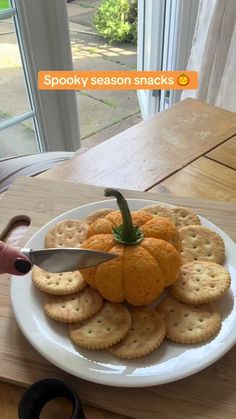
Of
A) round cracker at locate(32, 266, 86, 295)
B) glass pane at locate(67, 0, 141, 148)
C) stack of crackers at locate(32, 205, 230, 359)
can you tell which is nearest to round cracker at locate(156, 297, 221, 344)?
stack of crackers at locate(32, 205, 230, 359)

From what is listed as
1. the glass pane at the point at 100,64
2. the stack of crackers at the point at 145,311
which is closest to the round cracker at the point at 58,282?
the stack of crackers at the point at 145,311

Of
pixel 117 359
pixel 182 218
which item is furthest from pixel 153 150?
pixel 117 359

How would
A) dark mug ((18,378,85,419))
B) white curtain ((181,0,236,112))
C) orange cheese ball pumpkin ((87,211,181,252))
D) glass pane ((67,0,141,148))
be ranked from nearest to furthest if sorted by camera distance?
dark mug ((18,378,85,419)), orange cheese ball pumpkin ((87,211,181,252)), white curtain ((181,0,236,112)), glass pane ((67,0,141,148))

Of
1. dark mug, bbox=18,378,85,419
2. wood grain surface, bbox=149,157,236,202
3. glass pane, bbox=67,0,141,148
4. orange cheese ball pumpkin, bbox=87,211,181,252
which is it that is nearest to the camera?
dark mug, bbox=18,378,85,419

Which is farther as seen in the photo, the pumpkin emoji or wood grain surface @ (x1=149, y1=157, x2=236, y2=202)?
wood grain surface @ (x1=149, y1=157, x2=236, y2=202)

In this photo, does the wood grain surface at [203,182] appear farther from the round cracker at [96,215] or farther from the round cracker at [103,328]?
the round cracker at [103,328]

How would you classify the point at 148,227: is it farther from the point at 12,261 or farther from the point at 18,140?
the point at 18,140

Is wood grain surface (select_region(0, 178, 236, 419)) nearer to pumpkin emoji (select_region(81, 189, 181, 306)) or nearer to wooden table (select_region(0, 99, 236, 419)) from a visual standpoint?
pumpkin emoji (select_region(81, 189, 181, 306))
